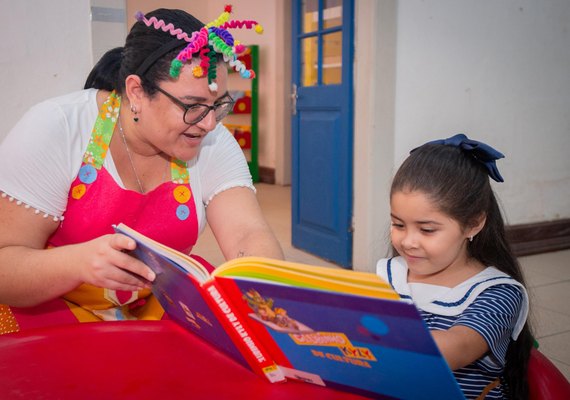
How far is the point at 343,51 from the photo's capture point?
329 centimetres

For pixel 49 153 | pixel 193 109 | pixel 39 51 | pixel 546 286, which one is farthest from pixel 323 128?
pixel 49 153

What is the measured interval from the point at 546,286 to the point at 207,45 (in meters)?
2.56

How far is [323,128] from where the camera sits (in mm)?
3512

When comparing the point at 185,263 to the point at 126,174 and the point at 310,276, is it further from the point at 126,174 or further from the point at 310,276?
the point at 126,174

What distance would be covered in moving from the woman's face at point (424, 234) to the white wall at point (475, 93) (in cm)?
206

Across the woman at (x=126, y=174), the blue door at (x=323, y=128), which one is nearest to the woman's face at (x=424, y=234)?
the woman at (x=126, y=174)

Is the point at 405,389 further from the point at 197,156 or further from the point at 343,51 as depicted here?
the point at 343,51

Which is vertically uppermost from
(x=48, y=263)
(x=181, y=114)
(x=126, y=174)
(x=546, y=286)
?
(x=181, y=114)

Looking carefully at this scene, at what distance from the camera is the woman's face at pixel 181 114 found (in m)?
1.13

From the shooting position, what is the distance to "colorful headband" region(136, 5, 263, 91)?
1068 millimetres

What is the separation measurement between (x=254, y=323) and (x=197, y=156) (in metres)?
0.68

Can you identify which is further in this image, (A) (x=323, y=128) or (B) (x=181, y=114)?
(A) (x=323, y=128)

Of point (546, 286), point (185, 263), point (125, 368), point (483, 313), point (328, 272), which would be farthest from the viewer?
point (546, 286)

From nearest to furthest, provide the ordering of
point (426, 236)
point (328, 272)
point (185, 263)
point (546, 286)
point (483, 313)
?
point (328, 272) → point (185, 263) → point (483, 313) → point (426, 236) → point (546, 286)
